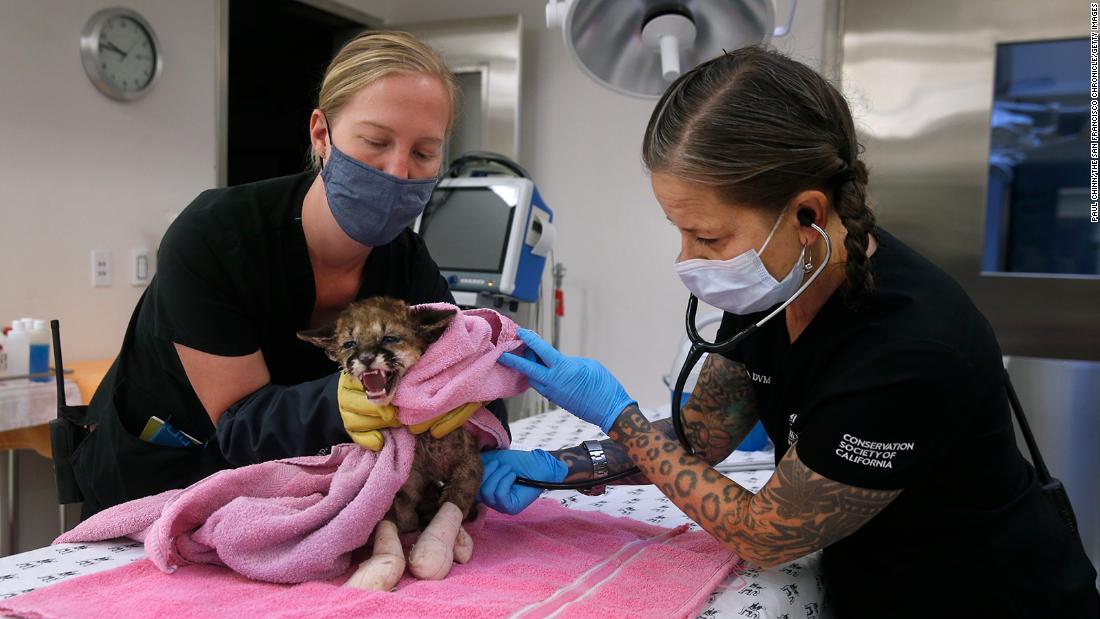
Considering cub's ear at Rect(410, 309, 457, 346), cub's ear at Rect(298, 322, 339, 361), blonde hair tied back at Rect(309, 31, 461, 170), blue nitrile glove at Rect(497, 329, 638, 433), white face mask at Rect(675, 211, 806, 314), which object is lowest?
blue nitrile glove at Rect(497, 329, 638, 433)

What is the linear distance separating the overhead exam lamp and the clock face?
202cm

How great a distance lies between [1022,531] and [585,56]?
1.32m

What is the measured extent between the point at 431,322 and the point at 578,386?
0.26 m

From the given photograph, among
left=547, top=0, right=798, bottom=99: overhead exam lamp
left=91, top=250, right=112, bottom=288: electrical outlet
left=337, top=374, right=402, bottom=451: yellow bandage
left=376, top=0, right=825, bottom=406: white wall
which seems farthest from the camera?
left=376, top=0, right=825, bottom=406: white wall

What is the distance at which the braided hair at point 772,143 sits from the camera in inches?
40.1

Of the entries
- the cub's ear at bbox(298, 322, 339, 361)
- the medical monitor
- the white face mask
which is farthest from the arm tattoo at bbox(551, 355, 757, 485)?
the medical monitor

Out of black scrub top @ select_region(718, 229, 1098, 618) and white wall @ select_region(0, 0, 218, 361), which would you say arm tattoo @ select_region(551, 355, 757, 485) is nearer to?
black scrub top @ select_region(718, 229, 1098, 618)

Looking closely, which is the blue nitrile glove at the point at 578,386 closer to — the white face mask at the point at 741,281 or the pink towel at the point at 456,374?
the pink towel at the point at 456,374

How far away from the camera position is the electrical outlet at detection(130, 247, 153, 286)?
3043 mm

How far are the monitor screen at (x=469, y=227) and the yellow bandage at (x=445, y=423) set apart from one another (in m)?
1.66

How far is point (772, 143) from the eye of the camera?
3.32 feet

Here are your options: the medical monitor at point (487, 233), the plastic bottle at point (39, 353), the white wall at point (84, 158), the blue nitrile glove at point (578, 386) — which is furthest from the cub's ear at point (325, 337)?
the white wall at point (84, 158)

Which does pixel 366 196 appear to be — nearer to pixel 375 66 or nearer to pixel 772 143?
pixel 375 66

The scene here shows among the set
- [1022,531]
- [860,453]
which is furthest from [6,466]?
[1022,531]
